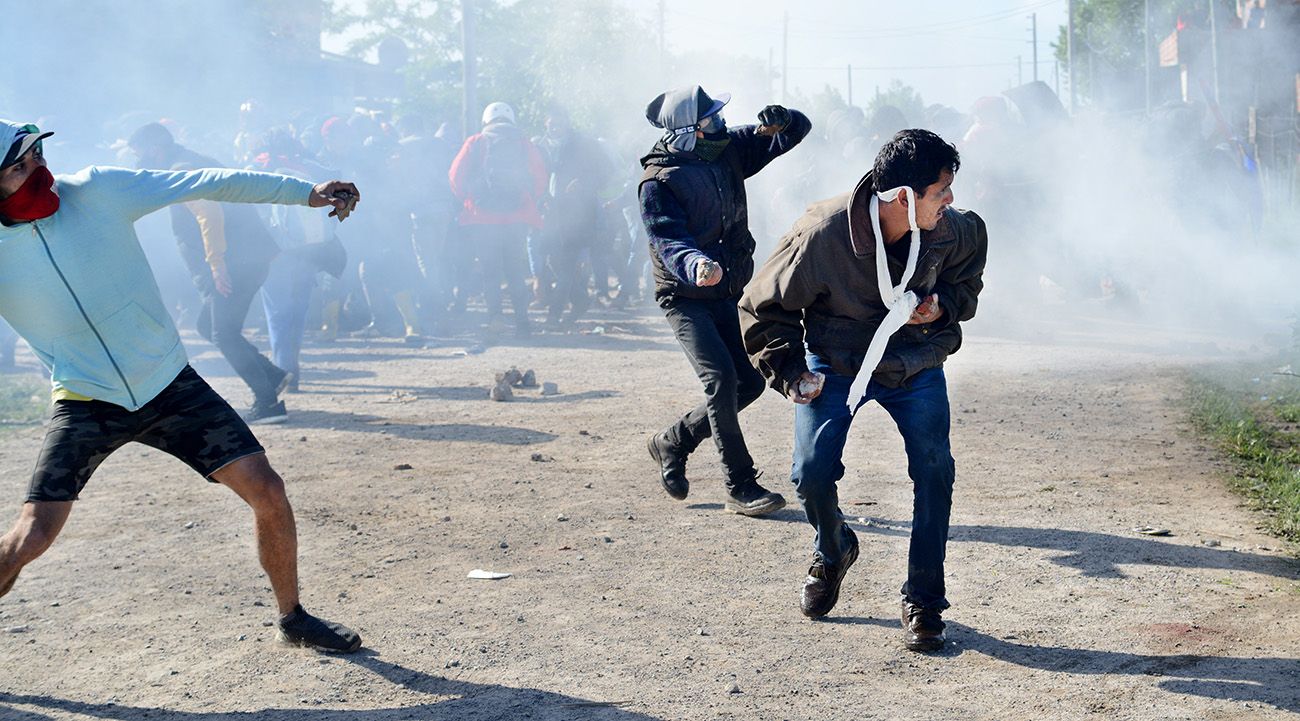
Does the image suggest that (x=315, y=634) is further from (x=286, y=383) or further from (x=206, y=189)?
(x=286, y=383)

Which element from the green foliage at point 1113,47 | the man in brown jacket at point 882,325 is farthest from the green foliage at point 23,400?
the green foliage at point 1113,47

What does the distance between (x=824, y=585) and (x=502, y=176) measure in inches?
372

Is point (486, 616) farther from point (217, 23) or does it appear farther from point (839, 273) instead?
point (217, 23)

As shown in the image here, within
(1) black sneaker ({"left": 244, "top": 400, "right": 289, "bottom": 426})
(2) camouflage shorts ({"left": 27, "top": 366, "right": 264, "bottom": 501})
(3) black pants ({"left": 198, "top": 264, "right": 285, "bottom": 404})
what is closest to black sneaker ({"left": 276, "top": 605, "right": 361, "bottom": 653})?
(2) camouflage shorts ({"left": 27, "top": 366, "right": 264, "bottom": 501})

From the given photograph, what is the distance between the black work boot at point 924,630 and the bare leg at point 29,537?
265 cm

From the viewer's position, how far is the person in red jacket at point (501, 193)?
44.0 ft

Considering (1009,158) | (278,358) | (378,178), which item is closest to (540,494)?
(278,358)

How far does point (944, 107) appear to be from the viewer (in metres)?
20.4

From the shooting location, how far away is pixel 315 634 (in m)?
4.39

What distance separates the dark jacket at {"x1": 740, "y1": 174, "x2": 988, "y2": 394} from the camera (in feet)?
13.8

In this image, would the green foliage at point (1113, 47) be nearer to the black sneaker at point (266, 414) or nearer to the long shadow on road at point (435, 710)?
the black sneaker at point (266, 414)

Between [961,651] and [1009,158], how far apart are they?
38.1 feet

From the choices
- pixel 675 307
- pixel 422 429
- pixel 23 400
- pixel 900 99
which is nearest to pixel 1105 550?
pixel 675 307

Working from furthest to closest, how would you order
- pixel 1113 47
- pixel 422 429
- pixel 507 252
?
1. pixel 1113 47
2. pixel 507 252
3. pixel 422 429
